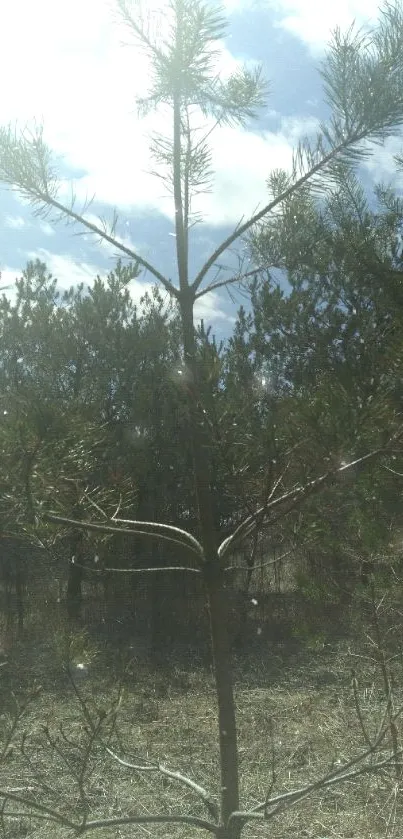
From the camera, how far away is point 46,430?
1.00m

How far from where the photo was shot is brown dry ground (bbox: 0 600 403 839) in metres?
2.17

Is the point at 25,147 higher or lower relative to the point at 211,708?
higher

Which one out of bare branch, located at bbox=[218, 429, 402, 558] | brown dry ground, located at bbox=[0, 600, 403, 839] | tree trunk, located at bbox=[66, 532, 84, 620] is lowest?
brown dry ground, located at bbox=[0, 600, 403, 839]

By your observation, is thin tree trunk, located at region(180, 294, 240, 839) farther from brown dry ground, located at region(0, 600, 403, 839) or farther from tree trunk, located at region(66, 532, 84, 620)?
tree trunk, located at region(66, 532, 84, 620)

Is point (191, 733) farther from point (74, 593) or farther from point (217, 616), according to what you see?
point (217, 616)

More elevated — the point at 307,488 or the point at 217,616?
the point at 307,488

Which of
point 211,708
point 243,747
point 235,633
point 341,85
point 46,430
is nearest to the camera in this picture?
point 46,430

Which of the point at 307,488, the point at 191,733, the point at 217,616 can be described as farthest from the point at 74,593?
the point at 307,488

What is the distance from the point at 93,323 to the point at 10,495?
325 centimetres

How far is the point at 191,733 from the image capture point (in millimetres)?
3588

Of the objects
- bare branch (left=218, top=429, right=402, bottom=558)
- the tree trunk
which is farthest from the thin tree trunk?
the tree trunk

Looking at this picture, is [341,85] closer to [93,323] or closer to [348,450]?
[348,450]

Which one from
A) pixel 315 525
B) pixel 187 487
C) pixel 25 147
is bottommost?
pixel 315 525

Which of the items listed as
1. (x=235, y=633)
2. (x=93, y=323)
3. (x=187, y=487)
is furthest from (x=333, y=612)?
(x=93, y=323)
